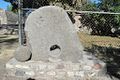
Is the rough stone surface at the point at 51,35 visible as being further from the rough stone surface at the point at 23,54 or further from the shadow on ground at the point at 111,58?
the shadow on ground at the point at 111,58

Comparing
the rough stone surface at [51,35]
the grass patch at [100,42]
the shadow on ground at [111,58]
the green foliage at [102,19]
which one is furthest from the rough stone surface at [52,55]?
the green foliage at [102,19]

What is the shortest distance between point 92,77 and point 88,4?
12316 millimetres

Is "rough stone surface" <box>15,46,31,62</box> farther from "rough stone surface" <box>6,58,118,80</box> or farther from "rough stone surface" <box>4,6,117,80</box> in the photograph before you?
"rough stone surface" <box>6,58,118,80</box>

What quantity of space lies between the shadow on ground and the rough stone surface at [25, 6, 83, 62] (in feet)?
4.52

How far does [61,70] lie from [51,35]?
1014 millimetres

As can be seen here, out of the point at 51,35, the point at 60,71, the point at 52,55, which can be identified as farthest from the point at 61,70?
the point at 51,35

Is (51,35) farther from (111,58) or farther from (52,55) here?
(111,58)

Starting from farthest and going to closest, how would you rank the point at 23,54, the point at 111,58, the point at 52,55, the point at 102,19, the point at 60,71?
the point at 102,19
the point at 111,58
the point at 52,55
the point at 23,54
the point at 60,71

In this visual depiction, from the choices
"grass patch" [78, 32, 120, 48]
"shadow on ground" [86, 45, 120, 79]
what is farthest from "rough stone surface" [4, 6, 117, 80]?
"grass patch" [78, 32, 120, 48]

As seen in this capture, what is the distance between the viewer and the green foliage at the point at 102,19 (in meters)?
16.0

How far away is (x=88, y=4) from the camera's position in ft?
58.2

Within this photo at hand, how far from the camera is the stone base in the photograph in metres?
6.08

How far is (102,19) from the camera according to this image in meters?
16.5

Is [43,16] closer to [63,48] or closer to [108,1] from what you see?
[63,48]
